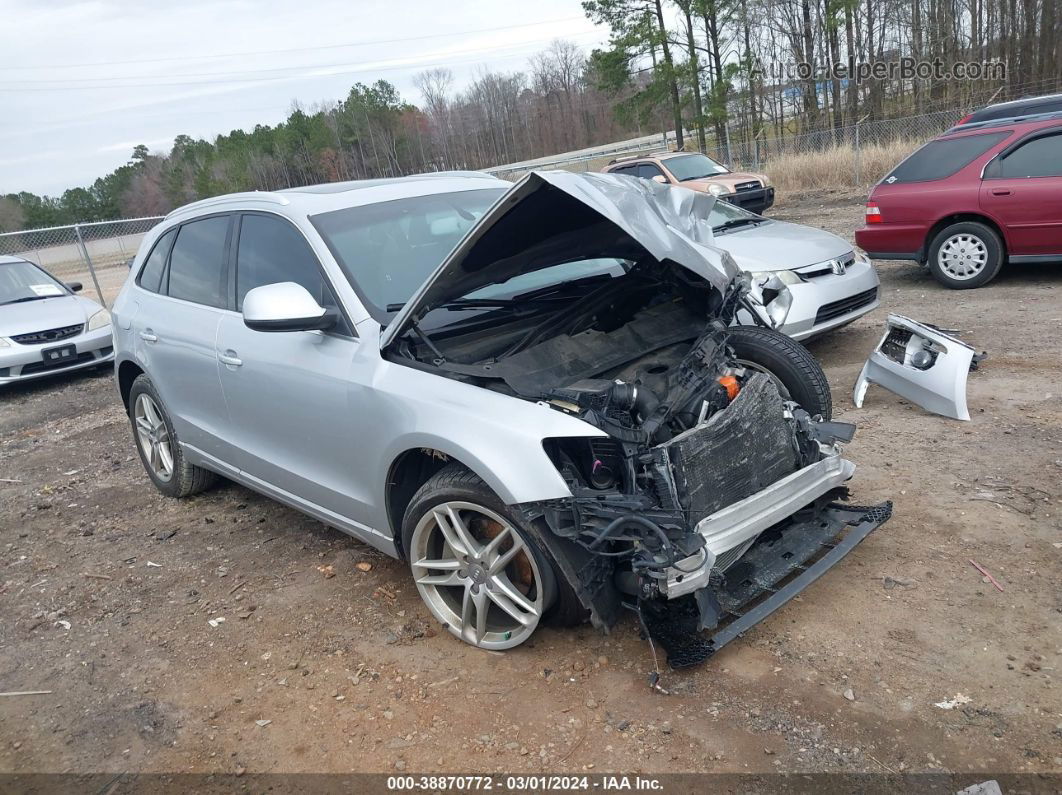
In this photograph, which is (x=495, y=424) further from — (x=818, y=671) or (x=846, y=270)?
(x=846, y=270)

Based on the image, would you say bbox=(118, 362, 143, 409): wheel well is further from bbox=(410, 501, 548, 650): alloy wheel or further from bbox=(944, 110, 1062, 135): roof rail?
bbox=(944, 110, 1062, 135): roof rail

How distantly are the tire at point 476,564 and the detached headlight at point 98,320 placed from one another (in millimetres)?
8325

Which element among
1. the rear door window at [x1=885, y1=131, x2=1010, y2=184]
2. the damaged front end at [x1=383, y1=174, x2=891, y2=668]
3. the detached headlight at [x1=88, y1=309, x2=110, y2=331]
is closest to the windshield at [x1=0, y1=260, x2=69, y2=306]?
the detached headlight at [x1=88, y1=309, x2=110, y2=331]

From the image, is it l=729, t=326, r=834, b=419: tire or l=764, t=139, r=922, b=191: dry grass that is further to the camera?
l=764, t=139, r=922, b=191: dry grass

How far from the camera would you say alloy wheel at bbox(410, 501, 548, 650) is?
2.89 meters

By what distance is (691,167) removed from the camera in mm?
15977

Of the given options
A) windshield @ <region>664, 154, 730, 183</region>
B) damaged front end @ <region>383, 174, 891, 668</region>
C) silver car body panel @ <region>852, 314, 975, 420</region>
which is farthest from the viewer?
windshield @ <region>664, 154, 730, 183</region>

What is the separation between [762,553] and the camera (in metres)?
3.05

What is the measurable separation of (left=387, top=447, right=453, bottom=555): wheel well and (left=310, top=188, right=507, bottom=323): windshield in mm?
625

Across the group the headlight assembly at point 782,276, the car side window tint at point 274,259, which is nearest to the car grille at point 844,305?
the headlight assembly at point 782,276

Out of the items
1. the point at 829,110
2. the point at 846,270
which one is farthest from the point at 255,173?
the point at 846,270

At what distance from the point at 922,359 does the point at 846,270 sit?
1.65m

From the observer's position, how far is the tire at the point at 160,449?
4.95 metres

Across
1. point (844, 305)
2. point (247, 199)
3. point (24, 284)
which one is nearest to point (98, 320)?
point (24, 284)
